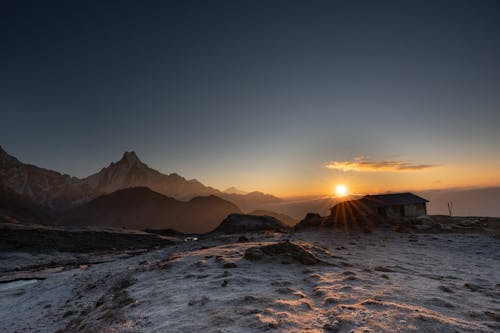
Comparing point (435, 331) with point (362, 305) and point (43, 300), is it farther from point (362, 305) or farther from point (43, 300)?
point (43, 300)

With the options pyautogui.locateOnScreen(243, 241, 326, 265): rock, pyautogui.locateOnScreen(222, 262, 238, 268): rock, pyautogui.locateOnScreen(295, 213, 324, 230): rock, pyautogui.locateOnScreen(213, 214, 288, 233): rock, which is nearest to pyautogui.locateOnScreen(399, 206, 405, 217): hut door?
pyautogui.locateOnScreen(295, 213, 324, 230): rock

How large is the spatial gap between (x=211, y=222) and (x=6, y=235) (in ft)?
447

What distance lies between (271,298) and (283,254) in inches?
282

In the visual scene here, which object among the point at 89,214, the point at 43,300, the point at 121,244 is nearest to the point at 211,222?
the point at 89,214

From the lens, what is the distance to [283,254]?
1658 centimetres

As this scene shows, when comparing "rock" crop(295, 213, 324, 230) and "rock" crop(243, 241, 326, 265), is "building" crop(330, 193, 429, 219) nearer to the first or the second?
"rock" crop(295, 213, 324, 230)

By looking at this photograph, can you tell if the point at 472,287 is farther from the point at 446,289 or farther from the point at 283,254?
the point at 283,254

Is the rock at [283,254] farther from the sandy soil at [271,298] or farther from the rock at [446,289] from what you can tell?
the rock at [446,289]

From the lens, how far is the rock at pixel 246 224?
6356cm

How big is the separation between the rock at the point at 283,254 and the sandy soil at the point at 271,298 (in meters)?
0.48

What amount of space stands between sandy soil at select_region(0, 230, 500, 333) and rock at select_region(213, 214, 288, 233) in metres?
43.5

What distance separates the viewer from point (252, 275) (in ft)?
43.8

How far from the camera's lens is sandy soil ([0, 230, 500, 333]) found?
7.58m

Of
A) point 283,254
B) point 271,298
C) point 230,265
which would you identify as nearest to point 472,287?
point 283,254
